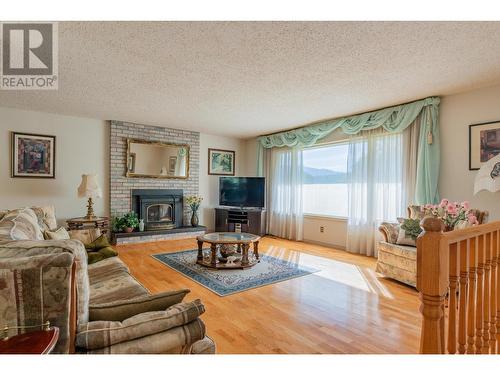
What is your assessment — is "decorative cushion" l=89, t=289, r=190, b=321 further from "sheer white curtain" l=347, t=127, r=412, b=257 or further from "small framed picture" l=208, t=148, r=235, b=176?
"small framed picture" l=208, t=148, r=235, b=176

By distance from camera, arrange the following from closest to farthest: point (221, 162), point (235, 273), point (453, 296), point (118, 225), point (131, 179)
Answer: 1. point (453, 296)
2. point (235, 273)
3. point (118, 225)
4. point (131, 179)
5. point (221, 162)

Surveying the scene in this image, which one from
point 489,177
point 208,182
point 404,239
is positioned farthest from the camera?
point 208,182

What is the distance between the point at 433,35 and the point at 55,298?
2896 mm

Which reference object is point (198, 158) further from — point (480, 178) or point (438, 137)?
point (480, 178)

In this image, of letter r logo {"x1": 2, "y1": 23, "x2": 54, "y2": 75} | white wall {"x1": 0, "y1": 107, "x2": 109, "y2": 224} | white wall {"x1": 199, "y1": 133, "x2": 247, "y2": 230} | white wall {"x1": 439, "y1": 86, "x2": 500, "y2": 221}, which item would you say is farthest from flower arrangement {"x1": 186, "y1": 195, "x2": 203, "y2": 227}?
white wall {"x1": 439, "y1": 86, "x2": 500, "y2": 221}

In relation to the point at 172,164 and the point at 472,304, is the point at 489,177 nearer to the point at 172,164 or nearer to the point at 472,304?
the point at 472,304

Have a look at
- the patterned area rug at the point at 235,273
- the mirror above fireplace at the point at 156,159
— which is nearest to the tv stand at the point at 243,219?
the mirror above fireplace at the point at 156,159

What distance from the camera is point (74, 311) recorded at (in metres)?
1.00

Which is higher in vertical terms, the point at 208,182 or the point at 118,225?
the point at 208,182

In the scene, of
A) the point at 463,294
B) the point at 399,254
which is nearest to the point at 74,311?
the point at 463,294

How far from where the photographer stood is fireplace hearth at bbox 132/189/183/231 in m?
5.45

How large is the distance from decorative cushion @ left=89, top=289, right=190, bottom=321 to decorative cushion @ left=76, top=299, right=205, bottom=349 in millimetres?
142

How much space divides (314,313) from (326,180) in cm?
329
